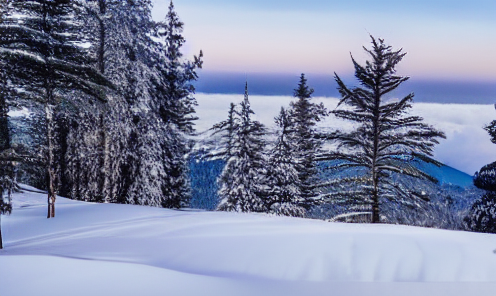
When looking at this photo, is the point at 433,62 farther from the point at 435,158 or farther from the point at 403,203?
the point at 403,203

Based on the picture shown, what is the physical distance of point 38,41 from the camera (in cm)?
1001

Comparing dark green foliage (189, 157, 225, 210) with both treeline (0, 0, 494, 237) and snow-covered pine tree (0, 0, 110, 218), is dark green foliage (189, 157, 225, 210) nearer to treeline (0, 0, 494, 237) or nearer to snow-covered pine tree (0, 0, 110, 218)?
treeline (0, 0, 494, 237)

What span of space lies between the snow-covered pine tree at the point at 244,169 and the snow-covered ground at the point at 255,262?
10685 millimetres

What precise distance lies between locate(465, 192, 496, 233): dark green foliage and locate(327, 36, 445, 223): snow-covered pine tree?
1.81 meters

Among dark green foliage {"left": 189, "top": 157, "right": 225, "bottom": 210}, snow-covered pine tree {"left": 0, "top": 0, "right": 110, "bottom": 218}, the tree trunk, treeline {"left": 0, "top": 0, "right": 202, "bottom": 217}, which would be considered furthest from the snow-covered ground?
dark green foliage {"left": 189, "top": 157, "right": 225, "bottom": 210}

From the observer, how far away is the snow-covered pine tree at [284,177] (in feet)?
55.5

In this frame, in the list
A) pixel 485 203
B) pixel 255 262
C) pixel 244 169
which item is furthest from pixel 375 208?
pixel 255 262

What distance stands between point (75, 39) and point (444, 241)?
1020cm

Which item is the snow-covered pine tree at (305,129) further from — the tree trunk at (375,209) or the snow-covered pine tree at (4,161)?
the snow-covered pine tree at (4,161)

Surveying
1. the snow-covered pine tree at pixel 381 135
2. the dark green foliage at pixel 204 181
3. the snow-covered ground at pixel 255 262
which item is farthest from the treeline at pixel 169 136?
the snow-covered ground at pixel 255 262

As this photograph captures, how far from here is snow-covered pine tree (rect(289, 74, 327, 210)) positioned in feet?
57.0

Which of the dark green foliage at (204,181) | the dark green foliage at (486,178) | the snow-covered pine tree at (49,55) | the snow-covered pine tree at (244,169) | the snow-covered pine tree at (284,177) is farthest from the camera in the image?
the dark green foliage at (204,181)

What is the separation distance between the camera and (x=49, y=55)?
10.3 meters

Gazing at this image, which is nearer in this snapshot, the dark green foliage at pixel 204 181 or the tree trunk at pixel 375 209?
the tree trunk at pixel 375 209
